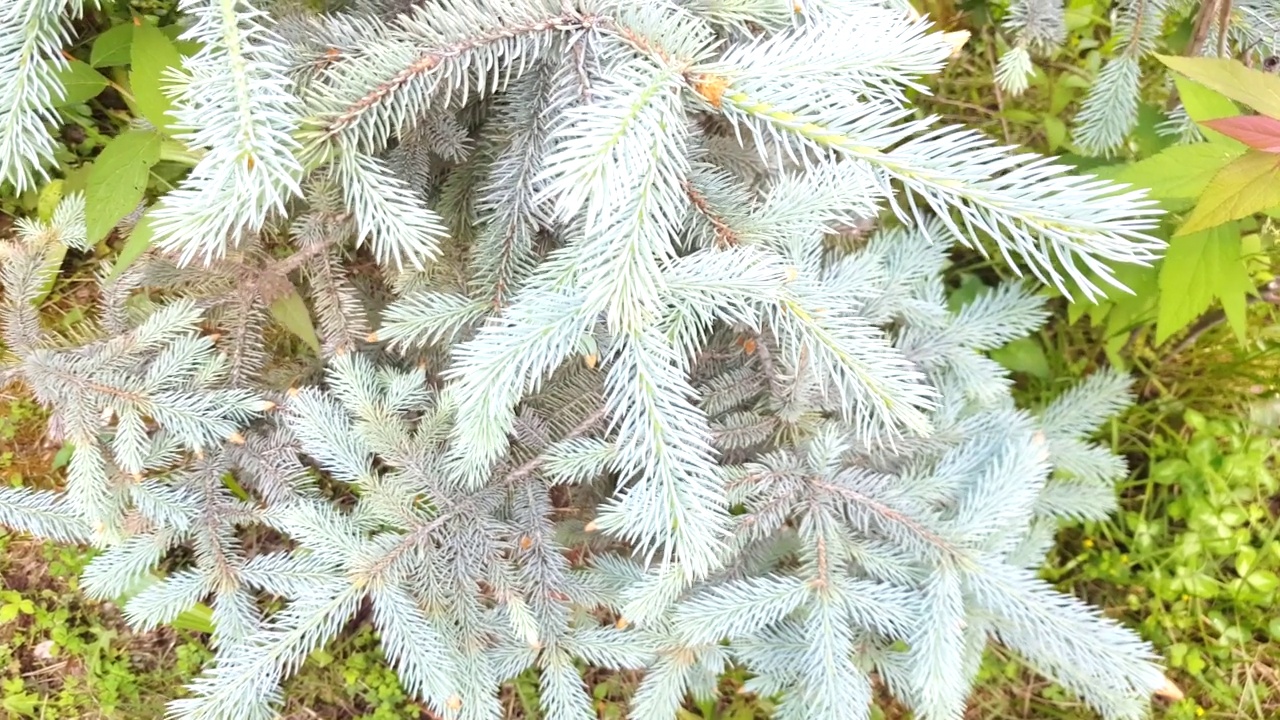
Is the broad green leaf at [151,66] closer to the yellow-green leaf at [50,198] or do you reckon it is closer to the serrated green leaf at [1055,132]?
the yellow-green leaf at [50,198]

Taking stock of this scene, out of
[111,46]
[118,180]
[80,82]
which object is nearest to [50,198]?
[80,82]

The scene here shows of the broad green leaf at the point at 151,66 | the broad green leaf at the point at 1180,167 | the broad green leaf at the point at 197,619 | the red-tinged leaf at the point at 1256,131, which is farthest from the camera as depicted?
the broad green leaf at the point at 197,619

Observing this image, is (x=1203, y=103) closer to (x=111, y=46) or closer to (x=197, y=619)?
(x=111, y=46)

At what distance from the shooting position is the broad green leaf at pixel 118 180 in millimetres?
1307

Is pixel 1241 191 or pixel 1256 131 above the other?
pixel 1256 131

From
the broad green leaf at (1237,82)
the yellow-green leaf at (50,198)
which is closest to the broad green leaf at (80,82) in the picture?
the yellow-green leaf at (50,198)

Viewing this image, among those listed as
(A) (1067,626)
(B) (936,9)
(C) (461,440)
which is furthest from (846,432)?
(B) (936,9)

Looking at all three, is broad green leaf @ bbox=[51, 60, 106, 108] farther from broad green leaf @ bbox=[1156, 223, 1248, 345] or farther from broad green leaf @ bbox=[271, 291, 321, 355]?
broad green leaf @ bbox=[1156, 223, 1248, 345]

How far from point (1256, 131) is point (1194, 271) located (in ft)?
1.73

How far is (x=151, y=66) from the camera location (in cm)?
122

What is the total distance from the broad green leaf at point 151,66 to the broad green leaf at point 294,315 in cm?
37

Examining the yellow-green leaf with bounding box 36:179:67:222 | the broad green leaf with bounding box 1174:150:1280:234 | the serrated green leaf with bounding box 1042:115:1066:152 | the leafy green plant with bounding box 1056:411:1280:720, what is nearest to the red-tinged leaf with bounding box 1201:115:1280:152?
the broad green leaf with bounding box 1174:150:1280:234

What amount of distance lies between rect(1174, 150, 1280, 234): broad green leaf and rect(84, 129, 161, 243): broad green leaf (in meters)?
1.84

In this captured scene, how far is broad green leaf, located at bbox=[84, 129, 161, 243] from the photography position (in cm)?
131
